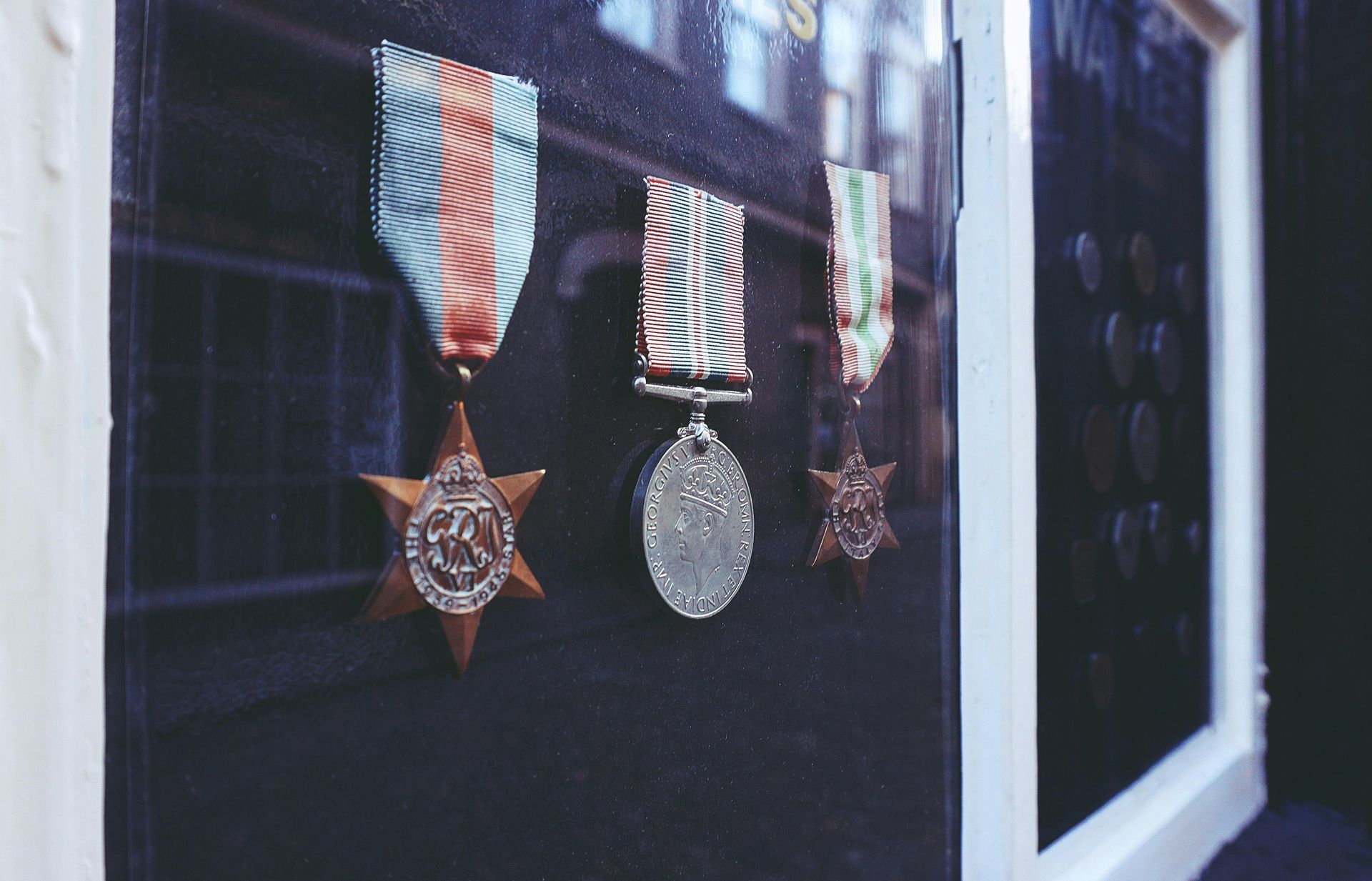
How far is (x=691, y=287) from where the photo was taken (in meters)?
0.91

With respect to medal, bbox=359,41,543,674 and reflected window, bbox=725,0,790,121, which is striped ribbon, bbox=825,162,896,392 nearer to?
reflected window, bbox=725,0,790,121

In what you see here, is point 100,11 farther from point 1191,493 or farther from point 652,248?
point 1191,493

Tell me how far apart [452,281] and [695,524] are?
0.34 metres

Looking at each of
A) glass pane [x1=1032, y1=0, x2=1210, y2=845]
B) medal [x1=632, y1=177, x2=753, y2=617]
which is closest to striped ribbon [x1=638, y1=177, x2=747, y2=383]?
medal [x1=632, y1=177, x2=753, y2=617]

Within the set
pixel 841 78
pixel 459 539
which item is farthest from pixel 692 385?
pixel 841 78

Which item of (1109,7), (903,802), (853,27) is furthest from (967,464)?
(1109,7)

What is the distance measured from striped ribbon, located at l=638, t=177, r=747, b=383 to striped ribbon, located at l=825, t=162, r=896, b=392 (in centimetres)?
18

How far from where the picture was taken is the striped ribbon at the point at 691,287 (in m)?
0.88

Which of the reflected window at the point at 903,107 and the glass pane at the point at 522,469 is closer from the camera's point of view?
the glass pane at the point at 522,469

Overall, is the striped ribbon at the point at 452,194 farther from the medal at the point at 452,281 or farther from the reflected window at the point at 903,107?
the reflected window at the point at 903,107

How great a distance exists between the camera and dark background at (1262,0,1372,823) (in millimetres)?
1976

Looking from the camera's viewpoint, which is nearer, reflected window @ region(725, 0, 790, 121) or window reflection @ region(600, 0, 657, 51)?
window reflection @ region(600, 0, 657, 51)

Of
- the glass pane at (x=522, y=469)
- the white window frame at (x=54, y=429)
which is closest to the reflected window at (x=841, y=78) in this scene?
the glass pane at (x=522, y=469)

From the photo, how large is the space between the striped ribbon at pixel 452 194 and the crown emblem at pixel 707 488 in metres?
0.25
